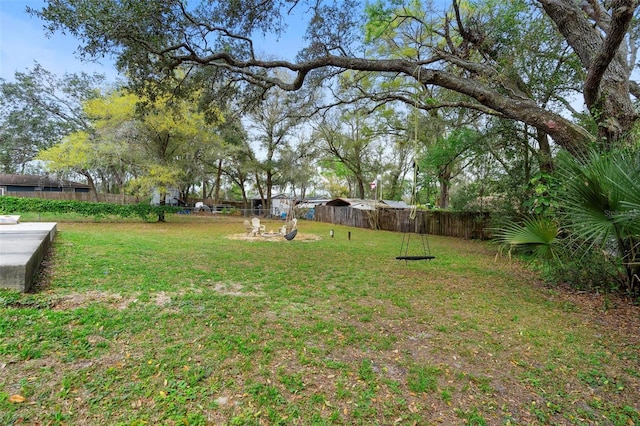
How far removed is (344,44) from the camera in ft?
24.4

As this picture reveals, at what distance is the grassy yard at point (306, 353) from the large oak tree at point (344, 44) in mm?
3151

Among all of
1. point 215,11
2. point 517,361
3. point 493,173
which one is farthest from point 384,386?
point 493,173

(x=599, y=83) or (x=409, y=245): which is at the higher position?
(x=599, y=83)

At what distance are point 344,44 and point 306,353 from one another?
716 centimetres

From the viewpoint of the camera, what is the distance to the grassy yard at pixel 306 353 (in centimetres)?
195

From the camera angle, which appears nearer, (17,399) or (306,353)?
(17,399)

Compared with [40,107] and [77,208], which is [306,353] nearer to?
[77,208]

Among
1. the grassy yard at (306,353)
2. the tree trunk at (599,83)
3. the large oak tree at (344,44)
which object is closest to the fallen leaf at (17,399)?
the grassy yard at (306,353)

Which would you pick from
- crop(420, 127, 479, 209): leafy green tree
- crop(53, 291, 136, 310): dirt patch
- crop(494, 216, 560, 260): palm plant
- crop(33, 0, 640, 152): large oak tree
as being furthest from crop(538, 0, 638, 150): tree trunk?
crop(53, 291, 136, 310): dirt patch

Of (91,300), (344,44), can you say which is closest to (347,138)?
(344,44)

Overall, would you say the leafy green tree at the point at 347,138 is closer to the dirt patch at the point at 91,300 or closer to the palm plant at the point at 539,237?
the palm plant at the point at 539,237

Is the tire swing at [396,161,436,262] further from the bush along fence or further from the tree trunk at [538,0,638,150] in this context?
the bush along fence

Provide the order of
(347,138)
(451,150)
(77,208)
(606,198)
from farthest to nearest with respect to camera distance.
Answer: (347,138) → (77,208) → (451,150) → (606,198)

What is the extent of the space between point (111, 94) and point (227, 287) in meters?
15.3
